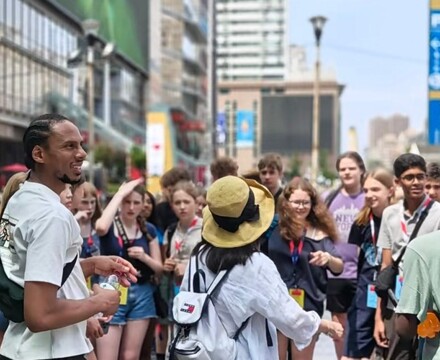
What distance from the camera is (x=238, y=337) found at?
3.58 meters

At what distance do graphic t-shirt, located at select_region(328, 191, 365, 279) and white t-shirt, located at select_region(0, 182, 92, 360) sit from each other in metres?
3.88

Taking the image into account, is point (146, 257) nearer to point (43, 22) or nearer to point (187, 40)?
point (43, 22)

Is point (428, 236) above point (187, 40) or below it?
below

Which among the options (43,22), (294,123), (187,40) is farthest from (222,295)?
(294,123)

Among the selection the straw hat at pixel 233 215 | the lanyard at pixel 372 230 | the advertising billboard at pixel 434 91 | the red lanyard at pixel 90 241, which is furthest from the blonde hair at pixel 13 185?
the advertising billboard at pixel 434 91

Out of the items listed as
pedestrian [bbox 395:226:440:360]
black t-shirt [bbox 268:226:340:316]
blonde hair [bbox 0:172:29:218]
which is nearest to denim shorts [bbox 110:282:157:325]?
black t-shirt [bbox 268:226:340:316]

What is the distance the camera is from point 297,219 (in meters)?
5.69

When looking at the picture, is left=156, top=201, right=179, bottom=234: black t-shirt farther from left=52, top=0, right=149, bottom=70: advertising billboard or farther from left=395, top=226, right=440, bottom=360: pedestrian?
left=52, top=0, right=149, bottom=70: advertising billboard

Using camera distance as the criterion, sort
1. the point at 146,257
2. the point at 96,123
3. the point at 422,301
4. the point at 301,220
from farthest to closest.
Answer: the point at 96,123 < the point at 146,257 < the point at 301,220 < the point at 422,301

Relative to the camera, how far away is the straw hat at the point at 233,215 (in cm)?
358

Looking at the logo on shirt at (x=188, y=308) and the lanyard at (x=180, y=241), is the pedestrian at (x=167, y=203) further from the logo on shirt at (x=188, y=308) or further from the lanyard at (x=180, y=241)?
the logo on shirt at (x=188, y=308)

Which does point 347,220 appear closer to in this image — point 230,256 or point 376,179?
point 376,179

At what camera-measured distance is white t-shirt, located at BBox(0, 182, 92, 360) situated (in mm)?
2762

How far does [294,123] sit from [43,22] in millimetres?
144802
